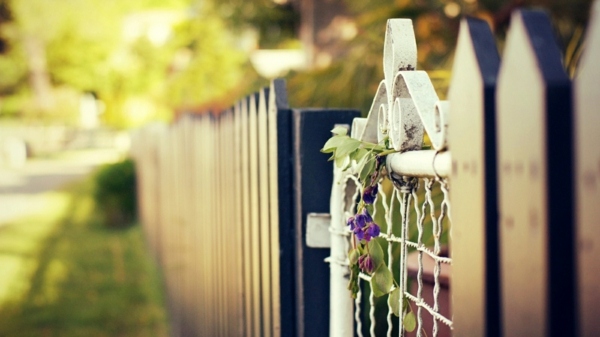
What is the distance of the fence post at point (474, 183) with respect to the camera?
3.32 feet

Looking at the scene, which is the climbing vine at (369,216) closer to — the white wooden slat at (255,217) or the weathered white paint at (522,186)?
the weathered white paint at (522,186)

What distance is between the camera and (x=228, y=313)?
3.11 m

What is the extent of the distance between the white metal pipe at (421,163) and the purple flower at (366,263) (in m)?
0.21

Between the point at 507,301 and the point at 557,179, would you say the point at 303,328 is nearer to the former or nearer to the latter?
the point at 507,301

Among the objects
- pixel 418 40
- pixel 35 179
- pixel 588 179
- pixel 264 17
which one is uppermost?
pixel 264 17

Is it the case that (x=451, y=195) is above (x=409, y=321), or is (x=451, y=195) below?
above

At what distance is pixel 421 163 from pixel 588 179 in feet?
1.70

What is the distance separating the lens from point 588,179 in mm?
832

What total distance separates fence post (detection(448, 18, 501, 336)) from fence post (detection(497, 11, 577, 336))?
0.04 metres

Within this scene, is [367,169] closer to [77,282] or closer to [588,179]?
[588,179]

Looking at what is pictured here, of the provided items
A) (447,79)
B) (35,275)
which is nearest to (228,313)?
(447,79)

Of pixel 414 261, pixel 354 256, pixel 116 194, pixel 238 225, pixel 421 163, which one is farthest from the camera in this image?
pixel 116 194

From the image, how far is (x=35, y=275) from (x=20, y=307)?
4.56 feet

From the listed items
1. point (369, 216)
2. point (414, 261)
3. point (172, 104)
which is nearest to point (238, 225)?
point (414, 261)
